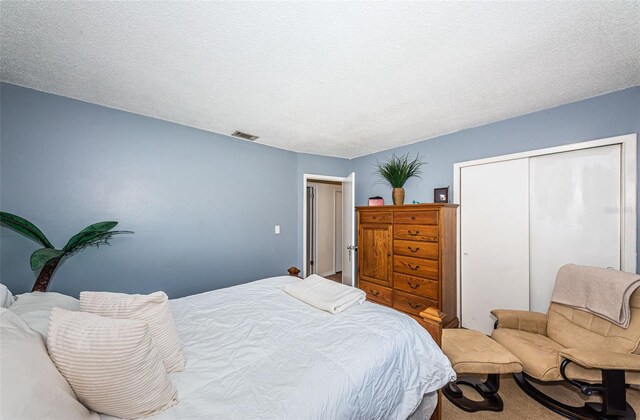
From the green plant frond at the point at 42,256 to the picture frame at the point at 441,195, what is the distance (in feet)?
12.2

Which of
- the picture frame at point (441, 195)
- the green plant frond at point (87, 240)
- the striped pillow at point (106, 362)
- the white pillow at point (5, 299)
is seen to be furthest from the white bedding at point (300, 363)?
the picture frame at point (441, 195)

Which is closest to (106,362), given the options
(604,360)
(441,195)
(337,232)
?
(604,360)

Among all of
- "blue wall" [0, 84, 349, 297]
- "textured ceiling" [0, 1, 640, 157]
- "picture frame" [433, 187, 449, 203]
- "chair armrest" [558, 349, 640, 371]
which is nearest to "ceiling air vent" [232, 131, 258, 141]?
"blue wall" [0, 84, 349, 297]

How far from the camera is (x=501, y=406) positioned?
1.67m

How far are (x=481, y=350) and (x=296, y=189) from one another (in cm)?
288

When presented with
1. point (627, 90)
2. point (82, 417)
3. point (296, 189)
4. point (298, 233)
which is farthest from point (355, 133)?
point (82, 417)

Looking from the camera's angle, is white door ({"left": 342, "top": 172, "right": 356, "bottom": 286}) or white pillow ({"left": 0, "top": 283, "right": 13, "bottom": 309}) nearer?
white pillow ({"left": 0, "top": 283, "right": 13, "bottom": 309})

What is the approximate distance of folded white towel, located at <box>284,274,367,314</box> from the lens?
5.36ft

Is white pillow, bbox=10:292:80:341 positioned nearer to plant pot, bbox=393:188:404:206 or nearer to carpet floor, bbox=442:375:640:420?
carpet floor, bbox=442:375:640:420

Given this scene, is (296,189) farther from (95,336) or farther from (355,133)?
(95,336)

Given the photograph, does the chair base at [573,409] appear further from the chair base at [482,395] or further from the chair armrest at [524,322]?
the chair armrest at [524,322]

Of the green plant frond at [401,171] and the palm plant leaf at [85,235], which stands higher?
the green plant frond at [401,171]

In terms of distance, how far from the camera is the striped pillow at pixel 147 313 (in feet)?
3.45

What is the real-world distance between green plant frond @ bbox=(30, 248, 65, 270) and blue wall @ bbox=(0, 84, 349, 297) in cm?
57
